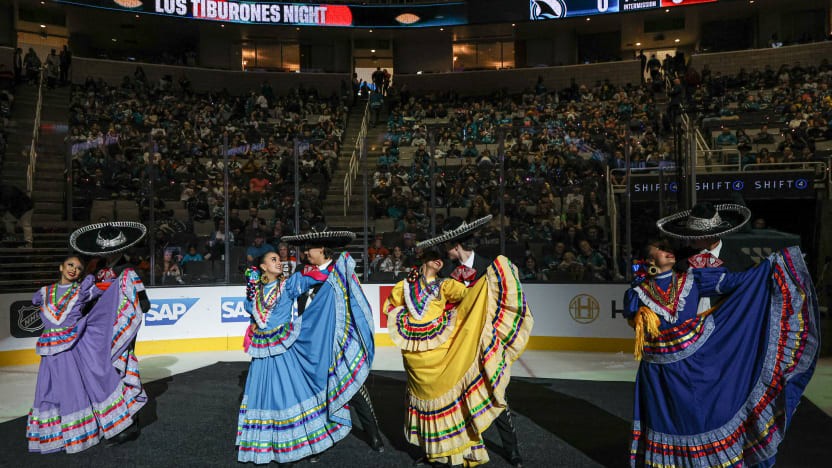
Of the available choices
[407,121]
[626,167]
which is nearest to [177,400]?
[626,167]

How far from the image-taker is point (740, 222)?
443 cm

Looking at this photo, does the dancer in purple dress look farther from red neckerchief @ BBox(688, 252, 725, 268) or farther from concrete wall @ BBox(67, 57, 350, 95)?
concrete wall @ BBox(67, 57, 350, 95)

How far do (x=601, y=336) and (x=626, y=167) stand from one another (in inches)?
96.2

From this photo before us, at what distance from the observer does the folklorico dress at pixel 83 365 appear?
18.3 feet

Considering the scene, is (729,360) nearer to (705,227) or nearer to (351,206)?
(705,227)

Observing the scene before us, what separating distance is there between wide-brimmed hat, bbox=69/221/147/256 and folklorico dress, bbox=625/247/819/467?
159 inches

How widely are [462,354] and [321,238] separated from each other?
1.28m

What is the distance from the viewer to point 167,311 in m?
10.6

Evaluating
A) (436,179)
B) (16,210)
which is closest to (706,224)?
(436,179)

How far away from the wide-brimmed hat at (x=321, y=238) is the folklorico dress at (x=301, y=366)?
0.55 ft

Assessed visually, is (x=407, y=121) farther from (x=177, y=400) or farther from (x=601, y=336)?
(x=177, y=400)

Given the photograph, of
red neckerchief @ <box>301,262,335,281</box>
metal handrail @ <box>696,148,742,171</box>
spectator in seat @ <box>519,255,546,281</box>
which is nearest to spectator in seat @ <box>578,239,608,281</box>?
spectator in seat @ <box>519,255,546,281</box>

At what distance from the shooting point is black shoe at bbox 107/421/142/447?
585 centimetres

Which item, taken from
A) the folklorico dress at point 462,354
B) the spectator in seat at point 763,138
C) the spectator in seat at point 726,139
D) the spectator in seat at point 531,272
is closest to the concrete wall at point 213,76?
the spectator in seat at point 726,139
